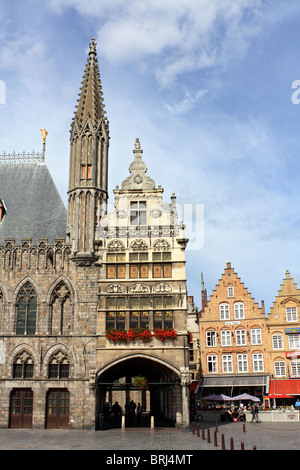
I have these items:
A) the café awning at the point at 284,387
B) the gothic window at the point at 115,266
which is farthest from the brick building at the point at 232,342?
the gothic window at the point at 115,266

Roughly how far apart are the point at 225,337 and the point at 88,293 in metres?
16.6

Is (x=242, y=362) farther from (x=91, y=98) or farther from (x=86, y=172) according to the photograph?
(x=91, y=98)

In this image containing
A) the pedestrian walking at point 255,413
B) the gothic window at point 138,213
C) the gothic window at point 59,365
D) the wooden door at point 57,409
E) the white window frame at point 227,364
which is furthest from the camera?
the white window frame at point 227,364

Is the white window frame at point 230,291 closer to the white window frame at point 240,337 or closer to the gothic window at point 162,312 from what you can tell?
the white window frame at point 240,337

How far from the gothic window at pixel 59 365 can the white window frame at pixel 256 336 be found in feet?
60.6

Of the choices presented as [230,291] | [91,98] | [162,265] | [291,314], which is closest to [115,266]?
[162,265]

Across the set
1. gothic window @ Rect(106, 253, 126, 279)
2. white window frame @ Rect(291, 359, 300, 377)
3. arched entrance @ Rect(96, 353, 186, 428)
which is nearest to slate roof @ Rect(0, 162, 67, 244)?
gothic window @ Rect(106, 253, 126, 279)

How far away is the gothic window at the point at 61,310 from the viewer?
1142 inches

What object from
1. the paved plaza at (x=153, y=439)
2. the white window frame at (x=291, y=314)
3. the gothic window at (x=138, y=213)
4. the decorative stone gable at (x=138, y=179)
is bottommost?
the paved plaza at (x=153, y=439)

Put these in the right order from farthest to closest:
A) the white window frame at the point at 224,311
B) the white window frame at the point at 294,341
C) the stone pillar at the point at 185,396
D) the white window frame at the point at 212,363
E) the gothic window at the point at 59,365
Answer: the white window frame at the point at 224,311
the white window frame at the point at 212,363
the white window frame at the point at 294,341
the gothic window at the point at 59,365
the stone pillar at the point at 185,396

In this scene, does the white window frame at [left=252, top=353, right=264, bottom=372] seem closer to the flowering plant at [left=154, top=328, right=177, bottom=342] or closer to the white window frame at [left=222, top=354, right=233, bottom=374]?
the white window frame at [left=222, top=354, right=233, bottom=374]

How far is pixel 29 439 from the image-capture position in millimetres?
22453

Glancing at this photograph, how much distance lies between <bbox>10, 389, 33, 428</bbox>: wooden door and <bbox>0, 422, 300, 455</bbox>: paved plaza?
96 centimetres

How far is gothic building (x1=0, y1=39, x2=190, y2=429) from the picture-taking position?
27828mm
